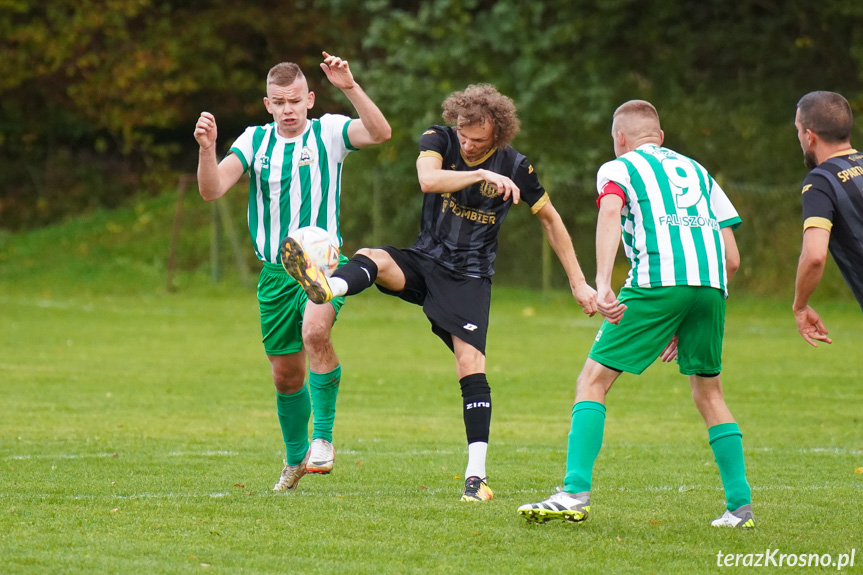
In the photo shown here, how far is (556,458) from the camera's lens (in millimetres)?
7820

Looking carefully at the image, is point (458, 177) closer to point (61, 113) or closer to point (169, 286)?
point (169, 286)

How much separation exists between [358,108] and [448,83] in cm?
1793

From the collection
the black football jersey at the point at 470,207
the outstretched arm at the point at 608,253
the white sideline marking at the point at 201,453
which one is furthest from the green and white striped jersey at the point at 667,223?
the white sideline marking at the point at 201,453

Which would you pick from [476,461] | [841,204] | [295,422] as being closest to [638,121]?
[841,204]

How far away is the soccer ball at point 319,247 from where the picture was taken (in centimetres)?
583

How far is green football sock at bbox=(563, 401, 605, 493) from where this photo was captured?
521cm

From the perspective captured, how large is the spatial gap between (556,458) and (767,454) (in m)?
1.51

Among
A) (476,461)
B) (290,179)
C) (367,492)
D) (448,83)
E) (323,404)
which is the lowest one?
(367,492)

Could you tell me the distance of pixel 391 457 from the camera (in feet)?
25.7

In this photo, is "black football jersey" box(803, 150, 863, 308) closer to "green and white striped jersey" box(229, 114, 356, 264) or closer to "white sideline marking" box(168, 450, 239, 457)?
"green and white striped jersey" box(229, 114, 356, 264)

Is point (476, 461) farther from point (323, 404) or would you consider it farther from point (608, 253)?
point (608, 253)

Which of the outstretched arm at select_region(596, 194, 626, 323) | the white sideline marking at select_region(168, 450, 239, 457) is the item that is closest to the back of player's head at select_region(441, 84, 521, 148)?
the outstretched arm at select_region(596, 194, 626, 323)
